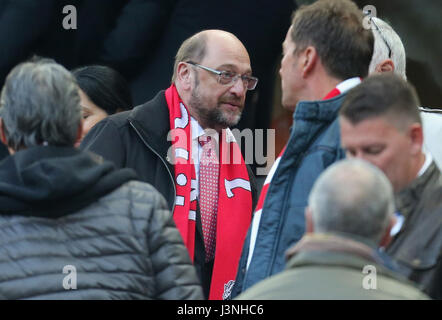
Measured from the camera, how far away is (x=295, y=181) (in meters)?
3.34

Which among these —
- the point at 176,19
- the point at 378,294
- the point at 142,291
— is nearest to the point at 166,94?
the point at 176,19

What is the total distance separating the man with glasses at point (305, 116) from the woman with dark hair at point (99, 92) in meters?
1.42

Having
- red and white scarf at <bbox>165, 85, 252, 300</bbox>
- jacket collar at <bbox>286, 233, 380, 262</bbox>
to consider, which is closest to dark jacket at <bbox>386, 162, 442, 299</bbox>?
jacket collar at <bbox>286, 233, 380, 262</bbox>

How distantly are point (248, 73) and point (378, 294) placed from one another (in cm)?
224

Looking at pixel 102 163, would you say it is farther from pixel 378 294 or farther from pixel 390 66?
pixel 390 66

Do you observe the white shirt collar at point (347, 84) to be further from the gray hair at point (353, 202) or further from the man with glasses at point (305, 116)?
the gray hair at point (353, 202)

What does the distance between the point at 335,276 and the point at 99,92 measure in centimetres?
270

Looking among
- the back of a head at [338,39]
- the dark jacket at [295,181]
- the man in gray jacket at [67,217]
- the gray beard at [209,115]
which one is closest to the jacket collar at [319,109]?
the dark jacket at [295,181]

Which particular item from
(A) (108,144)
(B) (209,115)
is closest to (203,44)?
(B) (209,115)

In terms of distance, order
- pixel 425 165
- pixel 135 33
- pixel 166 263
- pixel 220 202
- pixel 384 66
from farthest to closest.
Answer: pixel 135 33 → pixel 220 202 → pixel 384 66 → pixel 425 165 → pixel 166 263

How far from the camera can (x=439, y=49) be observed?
17.7 ft

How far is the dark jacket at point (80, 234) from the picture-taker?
285cm
